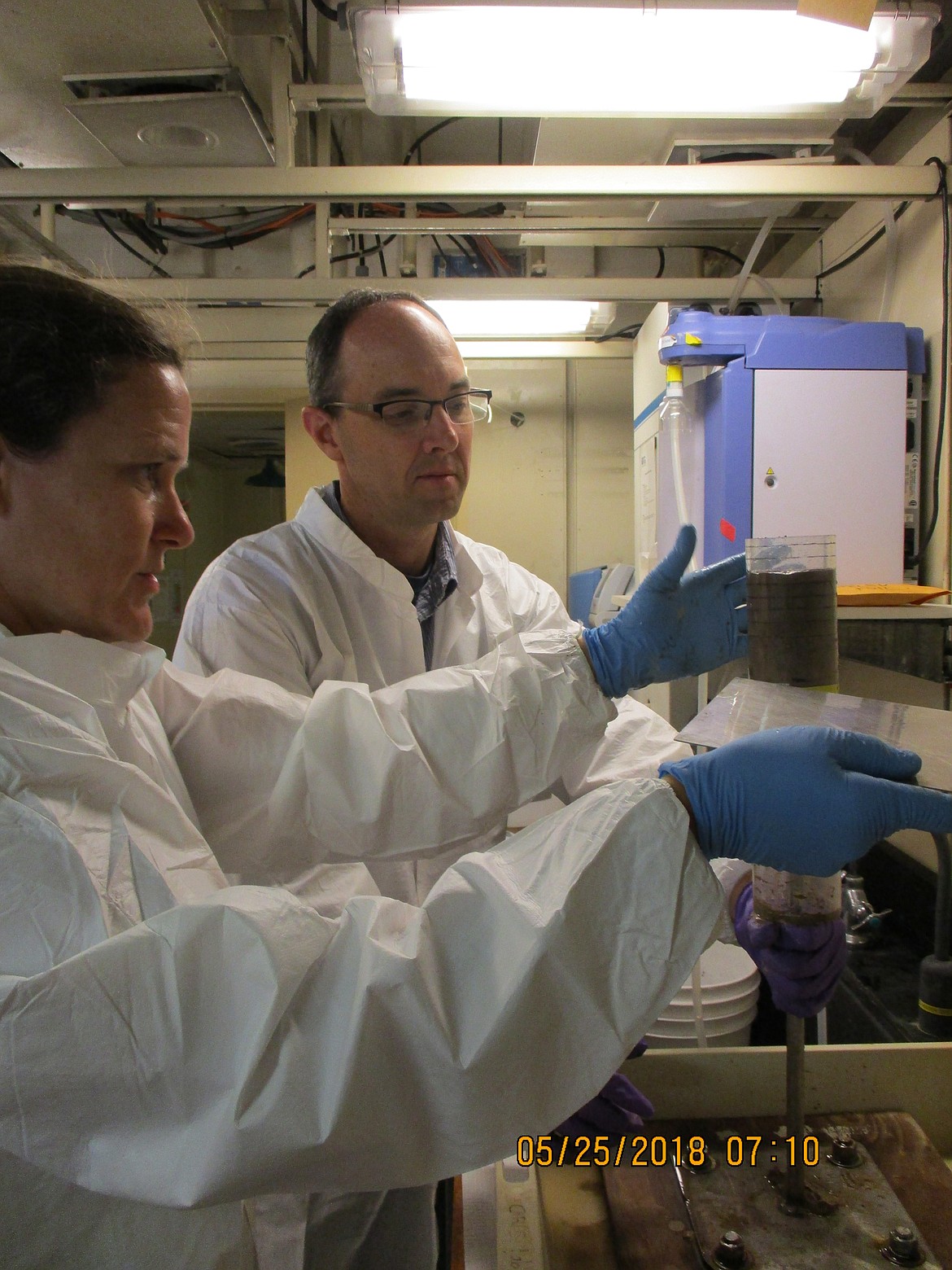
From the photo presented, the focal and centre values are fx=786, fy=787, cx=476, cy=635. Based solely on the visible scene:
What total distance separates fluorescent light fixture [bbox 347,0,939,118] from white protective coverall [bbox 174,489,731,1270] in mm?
716

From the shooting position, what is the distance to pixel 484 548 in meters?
1.75

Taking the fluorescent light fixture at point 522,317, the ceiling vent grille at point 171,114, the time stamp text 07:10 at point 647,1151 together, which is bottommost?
the time stamp text 07:10 at point 647,1151

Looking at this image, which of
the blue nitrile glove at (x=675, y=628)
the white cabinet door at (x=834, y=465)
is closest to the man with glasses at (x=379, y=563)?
the blue nitrile glove at (x=675, y=628)

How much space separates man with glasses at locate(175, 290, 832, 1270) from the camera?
1.29 metres

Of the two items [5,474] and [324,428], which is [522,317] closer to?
[324,428]

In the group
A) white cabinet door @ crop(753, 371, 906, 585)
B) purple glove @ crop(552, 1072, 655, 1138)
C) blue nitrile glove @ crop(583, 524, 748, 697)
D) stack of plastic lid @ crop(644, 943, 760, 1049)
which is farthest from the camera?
white cabinet door @ crop(753, 371, 906, 585)

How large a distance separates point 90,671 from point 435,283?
1.60 meters

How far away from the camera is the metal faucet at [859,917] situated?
151 centimetres

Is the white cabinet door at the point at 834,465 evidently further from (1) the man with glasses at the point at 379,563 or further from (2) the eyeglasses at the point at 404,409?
(2) the eyeglasses at the point at 404,409

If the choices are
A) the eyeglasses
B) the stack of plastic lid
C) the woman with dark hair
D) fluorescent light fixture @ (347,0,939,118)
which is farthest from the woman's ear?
the stack of plastic lid

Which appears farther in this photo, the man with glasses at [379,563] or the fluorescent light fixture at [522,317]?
the fluorescent light fixture at [522,317]

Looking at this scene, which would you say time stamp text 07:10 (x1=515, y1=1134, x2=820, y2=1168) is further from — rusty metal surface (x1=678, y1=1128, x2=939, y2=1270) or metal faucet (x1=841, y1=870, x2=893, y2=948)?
metal faucet (x1=841, y1=870, x2=893, y2=948)

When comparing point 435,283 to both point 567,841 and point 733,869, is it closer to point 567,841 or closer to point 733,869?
point 733,869

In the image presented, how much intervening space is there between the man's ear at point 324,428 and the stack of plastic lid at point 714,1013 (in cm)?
109
